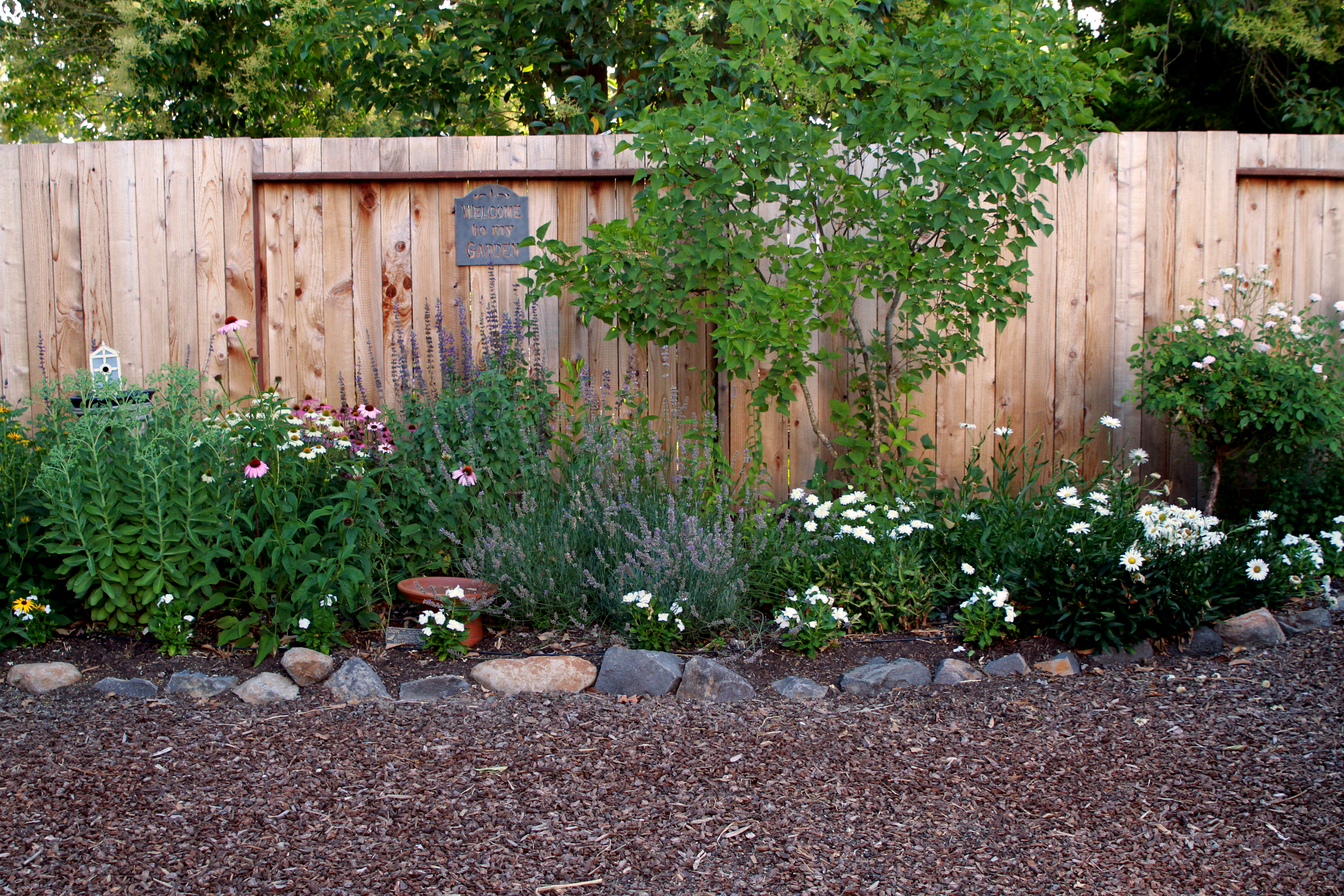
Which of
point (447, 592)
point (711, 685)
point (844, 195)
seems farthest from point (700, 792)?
point (844, 195)

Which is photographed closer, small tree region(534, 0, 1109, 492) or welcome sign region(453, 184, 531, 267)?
small tree region(534, 0, 1109, 492)

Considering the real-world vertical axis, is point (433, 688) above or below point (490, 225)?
below

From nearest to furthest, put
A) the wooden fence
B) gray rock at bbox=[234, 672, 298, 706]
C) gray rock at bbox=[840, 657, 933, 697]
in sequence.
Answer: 1. gray rock at bbox=[234, 672, 298, 706]
2. gray rock at bbox=[840, 657, 933, 697]
3. the wooden fence

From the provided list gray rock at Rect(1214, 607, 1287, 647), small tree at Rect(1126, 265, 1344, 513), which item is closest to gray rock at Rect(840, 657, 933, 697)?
gray rock at Rect(1214, 607, 1287, 647)

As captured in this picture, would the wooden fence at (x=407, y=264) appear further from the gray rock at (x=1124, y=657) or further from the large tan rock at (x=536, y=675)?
the large tan rock at (x=536, y=675)

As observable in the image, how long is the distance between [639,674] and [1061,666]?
1.30 m

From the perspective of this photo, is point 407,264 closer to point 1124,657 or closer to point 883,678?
point 883,678

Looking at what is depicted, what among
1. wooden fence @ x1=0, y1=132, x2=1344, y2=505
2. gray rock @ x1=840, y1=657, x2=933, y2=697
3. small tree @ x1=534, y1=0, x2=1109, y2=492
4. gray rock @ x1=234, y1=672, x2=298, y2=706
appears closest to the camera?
gray rock @ x1=234, y1=672, x2=298, y2=706

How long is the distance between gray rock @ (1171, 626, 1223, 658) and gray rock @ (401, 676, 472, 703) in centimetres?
221

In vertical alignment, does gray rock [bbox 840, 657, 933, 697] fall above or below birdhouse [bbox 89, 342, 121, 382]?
below

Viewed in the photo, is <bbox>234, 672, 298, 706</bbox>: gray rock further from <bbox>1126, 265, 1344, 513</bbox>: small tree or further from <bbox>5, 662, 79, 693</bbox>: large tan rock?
<bbox>1126, 265, 1344, 513</bbox>: small tree

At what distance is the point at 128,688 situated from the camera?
292 centimetres

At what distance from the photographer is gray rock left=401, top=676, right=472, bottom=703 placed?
291 centimetres

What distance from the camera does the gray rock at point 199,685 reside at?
9.57 feet
